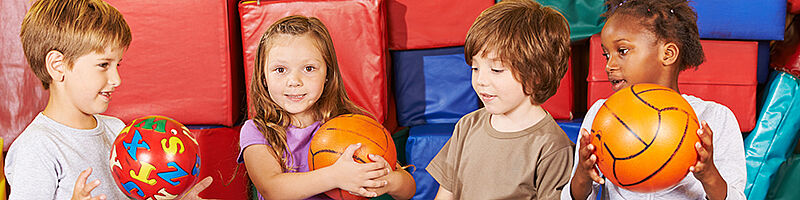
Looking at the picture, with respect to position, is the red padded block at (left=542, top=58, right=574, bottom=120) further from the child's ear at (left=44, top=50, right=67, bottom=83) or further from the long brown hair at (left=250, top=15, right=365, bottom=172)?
the child's ear at (left=44, top=50, right=67, bottom=83)

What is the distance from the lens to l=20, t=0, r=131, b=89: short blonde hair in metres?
1.56

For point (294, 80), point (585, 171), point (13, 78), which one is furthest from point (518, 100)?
point (13, 78)

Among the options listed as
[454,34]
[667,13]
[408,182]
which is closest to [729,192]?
[667,13]

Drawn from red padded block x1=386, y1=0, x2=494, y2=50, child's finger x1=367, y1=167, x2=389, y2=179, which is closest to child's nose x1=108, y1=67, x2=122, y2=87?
child's finger x1=367, y1=167, x2=389, y2=179

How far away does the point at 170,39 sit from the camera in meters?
2.56

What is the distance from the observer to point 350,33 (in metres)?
2.73

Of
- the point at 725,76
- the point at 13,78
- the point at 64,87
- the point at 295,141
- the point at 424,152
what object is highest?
the point at 64,87

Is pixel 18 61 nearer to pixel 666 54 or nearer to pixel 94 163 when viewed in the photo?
pixel 94 163

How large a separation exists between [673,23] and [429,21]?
4.75 ft

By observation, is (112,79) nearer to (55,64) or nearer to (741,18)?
(55,64)

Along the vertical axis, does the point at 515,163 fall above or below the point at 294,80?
below

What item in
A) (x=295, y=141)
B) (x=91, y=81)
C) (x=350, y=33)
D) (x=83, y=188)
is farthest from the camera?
(x=350, y=33)

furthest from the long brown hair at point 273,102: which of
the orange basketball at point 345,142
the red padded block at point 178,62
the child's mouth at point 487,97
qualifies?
the red padded block at point 178,62

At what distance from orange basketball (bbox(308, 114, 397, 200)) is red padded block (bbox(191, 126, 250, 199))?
39.6 inches
